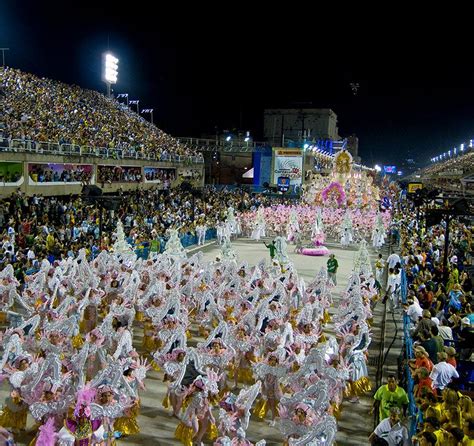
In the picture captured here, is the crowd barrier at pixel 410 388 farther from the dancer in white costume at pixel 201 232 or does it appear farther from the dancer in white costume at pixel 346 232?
the dancer in white costume at pixel 346 232

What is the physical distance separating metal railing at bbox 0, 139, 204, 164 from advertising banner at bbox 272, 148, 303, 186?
336 inches

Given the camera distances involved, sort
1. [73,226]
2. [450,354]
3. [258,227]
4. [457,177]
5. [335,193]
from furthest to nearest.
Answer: [457,177] → [335,193] → [258,227] → [73,226] → [450,354]

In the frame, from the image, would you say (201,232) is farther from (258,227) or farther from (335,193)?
(335,193)

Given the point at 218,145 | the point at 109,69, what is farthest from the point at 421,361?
the point at 218,145

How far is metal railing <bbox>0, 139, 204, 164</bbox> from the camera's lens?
25.6 meters

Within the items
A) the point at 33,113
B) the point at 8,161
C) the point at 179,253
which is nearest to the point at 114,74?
the point at 33,113

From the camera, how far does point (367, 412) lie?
890 cm

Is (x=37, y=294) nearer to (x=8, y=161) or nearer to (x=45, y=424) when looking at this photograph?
(x=45, y=424)

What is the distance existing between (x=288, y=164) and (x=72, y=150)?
2017 cm

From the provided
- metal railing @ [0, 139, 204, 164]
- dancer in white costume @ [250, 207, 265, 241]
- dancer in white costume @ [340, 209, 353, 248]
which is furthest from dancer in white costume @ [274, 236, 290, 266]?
metal railing @ [0, 139, 204, 164]

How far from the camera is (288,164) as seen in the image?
46.0m

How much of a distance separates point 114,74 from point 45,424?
55.4 m

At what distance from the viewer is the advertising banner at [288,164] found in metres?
45.8

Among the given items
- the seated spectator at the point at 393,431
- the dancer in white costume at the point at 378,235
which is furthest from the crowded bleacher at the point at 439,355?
the dancer in white costume at the point at 378,235
